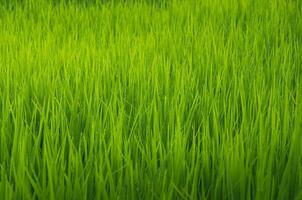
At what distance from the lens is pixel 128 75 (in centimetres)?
193

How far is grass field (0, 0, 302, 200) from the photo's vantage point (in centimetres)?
111

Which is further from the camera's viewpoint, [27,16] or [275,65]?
[27,16]

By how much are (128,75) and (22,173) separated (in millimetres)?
883

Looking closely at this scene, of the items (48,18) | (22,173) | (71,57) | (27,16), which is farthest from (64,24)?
(22,173)

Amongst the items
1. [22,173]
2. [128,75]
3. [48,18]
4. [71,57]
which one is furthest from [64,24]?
[22,173]

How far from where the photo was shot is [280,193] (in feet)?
3.45

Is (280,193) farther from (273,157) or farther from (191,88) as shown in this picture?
(191,88)

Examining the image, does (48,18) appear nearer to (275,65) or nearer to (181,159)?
(275,65)

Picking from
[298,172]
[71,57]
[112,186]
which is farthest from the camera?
[71,57]

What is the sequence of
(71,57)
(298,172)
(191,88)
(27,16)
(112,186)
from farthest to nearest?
(27,16)
(71,57)
(191,88)
(298,172)
(112,186)

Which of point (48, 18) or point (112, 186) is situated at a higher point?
point (48, 18)

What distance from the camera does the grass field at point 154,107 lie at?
111 cm

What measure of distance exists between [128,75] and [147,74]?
0.46 ft

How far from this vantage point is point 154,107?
138cm
